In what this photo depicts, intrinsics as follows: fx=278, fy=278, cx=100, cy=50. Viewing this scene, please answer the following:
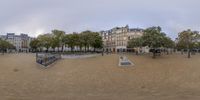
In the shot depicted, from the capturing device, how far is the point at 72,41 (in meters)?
94.6

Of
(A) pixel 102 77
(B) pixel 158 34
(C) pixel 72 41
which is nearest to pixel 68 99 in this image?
(A) pixel 102 77

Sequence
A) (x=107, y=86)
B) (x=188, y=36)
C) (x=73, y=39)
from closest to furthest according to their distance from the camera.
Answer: (x=107, y=86), (x=188, y=36), (x=73, y=39)

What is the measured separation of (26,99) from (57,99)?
85.6 inches

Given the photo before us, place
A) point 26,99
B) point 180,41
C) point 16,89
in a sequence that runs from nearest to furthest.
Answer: point 26,99
point 16,89
point 180,41

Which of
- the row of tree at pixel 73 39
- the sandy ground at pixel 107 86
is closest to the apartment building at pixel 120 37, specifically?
the row of tree at pixel 73 39

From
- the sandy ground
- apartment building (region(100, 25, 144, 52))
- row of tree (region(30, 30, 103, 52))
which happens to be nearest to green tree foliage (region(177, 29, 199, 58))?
the sandy ground

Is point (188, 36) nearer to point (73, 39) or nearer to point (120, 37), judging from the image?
point (73, 39)

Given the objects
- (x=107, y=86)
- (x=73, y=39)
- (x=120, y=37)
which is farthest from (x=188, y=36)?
(x=120, y=37)

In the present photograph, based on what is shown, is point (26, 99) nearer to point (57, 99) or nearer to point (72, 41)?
point (57, 99)

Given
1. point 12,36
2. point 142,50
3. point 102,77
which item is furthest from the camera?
point 12,36

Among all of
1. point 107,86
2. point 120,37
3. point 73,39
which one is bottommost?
point 107,86

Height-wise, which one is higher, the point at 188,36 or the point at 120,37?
the point at 120,37

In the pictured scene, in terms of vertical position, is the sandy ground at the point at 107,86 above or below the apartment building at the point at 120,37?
below

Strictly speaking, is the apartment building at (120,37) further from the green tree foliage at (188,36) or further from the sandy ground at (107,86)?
the sandy ground at (107,86)
